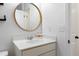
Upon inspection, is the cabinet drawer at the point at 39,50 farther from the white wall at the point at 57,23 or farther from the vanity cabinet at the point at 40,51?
the white wall at the point at 57,23

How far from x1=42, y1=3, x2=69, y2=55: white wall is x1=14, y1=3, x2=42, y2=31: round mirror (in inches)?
3.9

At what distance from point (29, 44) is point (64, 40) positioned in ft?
1.45

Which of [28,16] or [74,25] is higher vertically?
[28,16]

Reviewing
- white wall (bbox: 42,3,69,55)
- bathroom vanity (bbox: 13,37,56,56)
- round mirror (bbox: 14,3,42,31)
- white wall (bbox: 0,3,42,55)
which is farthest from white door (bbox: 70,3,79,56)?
white wall (bbox: 0,3,42,55)

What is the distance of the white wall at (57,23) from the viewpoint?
133cm

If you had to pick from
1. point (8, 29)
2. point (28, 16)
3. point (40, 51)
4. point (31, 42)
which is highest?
point (28, 16)

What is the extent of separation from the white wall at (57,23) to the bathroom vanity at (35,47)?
0.09 meters

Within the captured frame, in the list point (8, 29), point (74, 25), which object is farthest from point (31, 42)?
point (74, 25)

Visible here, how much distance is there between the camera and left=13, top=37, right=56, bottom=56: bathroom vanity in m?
1.26

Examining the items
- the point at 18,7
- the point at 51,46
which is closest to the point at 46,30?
the point at 51,46

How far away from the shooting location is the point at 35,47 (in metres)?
1.32

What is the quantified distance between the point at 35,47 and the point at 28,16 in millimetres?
403

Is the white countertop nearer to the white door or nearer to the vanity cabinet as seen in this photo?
the vanity cabinet

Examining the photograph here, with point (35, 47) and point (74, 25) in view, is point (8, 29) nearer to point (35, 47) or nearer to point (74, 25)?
point (35, 47)
